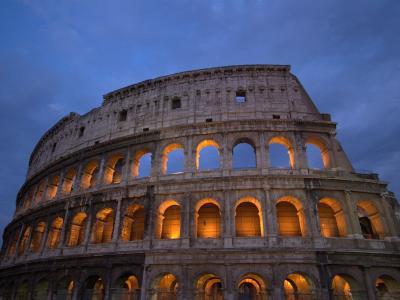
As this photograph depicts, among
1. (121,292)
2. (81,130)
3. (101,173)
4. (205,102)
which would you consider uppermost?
(81,130)

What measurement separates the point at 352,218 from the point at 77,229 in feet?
59.1

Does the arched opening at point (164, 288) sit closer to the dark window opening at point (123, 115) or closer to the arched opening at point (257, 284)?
the arched opening at point (257, 284)

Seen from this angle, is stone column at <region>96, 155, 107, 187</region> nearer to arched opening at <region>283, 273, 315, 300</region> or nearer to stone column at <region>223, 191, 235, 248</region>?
stone column at <region>223, 191, 235, 248</region>

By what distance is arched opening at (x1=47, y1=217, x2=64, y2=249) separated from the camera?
22.1 meters

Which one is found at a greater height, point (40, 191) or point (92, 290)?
point (40, 191)

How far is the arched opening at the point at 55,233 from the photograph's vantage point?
72.4ft

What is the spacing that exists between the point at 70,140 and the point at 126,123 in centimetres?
674

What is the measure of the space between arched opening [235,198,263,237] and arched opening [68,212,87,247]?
1079cm

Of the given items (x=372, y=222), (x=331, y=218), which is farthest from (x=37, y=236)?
(x=372, y=222)

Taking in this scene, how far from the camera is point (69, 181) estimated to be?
24.6m

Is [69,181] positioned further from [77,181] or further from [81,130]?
[81,130]

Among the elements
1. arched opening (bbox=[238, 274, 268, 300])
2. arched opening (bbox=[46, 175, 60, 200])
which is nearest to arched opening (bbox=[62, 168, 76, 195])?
arched opening (bbox=[46, 175, 60, 200])

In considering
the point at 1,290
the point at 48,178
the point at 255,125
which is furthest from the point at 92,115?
the point at 1,290

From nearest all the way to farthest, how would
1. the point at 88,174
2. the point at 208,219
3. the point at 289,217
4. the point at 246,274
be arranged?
the point at 246,274, the point at 289,217, the point at 208,219, the point at 88,174
